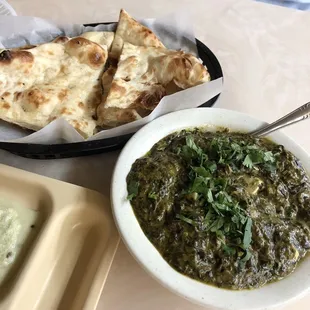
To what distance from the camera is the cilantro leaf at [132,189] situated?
44.1 inches

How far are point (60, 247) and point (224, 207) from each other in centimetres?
44

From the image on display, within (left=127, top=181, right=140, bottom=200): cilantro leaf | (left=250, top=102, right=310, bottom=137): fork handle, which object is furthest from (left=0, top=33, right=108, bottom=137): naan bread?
(left=250, top=102, right=310, bottom=137): fork handle

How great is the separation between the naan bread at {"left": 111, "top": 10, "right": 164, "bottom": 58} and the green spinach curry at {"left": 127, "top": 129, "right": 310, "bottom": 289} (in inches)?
20.1

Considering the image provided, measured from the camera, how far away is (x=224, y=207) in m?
1.08

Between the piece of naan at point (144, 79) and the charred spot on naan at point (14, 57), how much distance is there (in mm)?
291

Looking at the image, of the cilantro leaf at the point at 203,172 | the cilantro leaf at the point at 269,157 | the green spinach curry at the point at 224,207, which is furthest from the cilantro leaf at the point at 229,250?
the cilantro leaf at the point at 269,157

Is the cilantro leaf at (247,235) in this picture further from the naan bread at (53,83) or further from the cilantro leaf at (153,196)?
the naan bread at (53,83)

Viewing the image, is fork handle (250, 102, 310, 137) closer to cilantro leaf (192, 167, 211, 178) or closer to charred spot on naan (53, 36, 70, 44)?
cilantro leaf (192, 167, 211, 178)

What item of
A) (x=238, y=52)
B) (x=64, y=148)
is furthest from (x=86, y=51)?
(x=238, y=52)

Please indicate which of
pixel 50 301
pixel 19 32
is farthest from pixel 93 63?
pixel 50 301

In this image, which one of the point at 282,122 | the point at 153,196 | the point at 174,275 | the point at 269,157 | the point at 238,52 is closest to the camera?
the point at 174,275

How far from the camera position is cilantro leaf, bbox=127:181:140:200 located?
1.12 metres

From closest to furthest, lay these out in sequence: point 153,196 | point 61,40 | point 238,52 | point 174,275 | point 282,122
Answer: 1. point 174,275
2. point 153,196
3. point 282,122
4. point 61,40
5. point 238,52

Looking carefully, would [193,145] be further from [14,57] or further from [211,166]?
[14,57]
